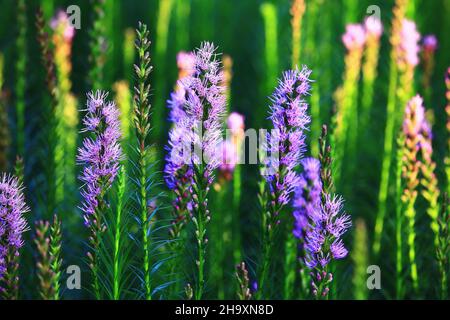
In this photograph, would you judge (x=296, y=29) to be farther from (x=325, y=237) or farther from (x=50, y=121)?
(x=325, y=237)

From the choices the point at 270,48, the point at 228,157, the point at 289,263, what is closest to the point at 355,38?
the point at 270,48

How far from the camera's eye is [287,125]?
1820mm

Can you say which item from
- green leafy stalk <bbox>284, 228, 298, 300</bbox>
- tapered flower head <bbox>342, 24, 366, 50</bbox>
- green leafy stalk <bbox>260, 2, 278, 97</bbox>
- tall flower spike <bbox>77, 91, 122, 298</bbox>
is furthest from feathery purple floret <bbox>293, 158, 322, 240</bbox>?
green leafy stalk <bbox>260, 2, 278, 97</bbox>

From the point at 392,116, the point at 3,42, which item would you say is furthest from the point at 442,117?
the point at 3,42

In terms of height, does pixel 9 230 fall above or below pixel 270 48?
below

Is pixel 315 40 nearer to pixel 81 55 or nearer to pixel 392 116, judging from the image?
pixel 392 116

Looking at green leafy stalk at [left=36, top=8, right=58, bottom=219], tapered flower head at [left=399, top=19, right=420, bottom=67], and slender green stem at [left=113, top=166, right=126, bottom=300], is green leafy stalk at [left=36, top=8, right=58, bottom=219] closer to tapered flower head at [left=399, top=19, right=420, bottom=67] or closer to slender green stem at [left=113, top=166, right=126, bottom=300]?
slender green stem at [left=113, top=166, right=126, bottom=300]

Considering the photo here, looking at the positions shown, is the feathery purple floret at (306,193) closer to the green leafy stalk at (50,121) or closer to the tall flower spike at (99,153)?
the tall flower spike at (99,153)

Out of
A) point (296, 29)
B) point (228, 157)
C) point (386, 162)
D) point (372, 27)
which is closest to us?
point (228, 157)

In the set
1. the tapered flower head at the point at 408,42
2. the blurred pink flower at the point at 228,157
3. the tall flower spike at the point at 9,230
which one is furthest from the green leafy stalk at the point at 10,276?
the tapered flower head at the point at 408,42

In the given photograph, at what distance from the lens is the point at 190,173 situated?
207cm

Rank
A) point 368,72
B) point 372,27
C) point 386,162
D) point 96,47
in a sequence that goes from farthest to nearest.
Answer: point 368,72
point 372,27
point 386,162
point 96,47

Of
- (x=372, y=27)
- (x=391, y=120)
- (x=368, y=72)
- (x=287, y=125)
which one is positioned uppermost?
(x=372, y=27)
